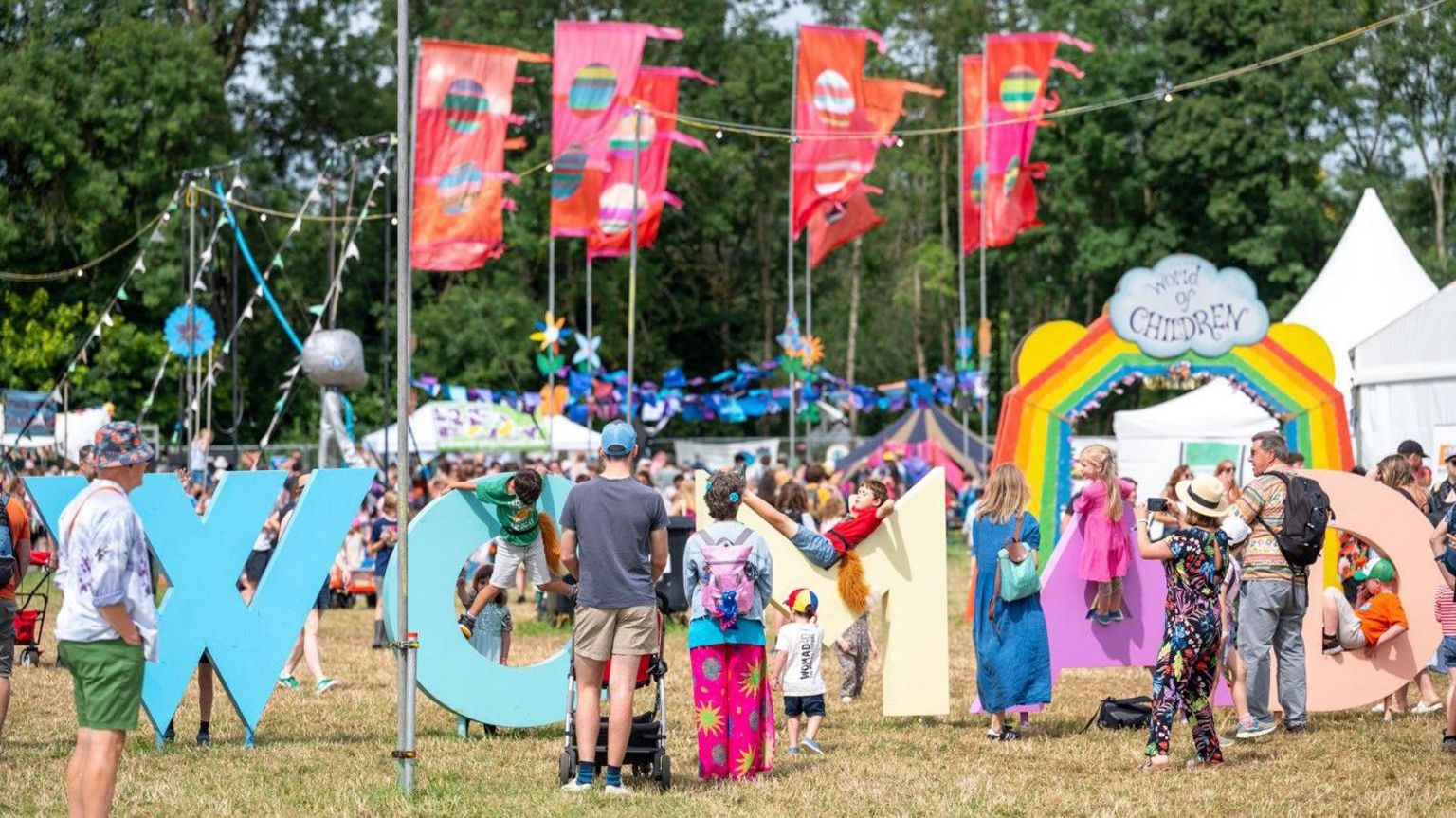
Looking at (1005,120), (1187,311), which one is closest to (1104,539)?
(1187,311)

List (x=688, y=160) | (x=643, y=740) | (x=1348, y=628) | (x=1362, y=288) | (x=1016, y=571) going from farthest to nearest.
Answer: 1. (x=688, y=160)
2. (x=1362, y=288)
3. (x=1348, y=628)
4. (x=1016, y=571)
5. (x=643, y=740)

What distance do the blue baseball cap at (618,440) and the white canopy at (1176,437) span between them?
16.4 m

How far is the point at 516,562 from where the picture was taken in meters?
10.0

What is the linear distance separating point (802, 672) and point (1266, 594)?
2.82 metres

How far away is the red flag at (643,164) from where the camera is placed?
27.0 meters

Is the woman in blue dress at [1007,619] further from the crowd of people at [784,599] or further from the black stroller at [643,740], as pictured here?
the black stroller at [643,740]

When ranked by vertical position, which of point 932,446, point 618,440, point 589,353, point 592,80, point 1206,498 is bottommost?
point 1206,498

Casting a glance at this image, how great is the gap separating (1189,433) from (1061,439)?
31.9ft

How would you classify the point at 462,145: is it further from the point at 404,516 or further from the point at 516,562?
the point at 404,516

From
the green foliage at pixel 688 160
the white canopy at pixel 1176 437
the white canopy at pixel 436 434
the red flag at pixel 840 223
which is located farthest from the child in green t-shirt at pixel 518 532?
the green foliage at pixel 688 160

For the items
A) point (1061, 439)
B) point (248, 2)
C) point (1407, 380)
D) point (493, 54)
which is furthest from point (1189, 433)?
point (248, 2)

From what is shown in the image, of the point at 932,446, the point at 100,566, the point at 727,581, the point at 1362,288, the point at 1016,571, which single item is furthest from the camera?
the point at 932,446

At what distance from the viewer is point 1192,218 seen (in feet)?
144

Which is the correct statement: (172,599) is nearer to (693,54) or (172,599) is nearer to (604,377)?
(604,377)
